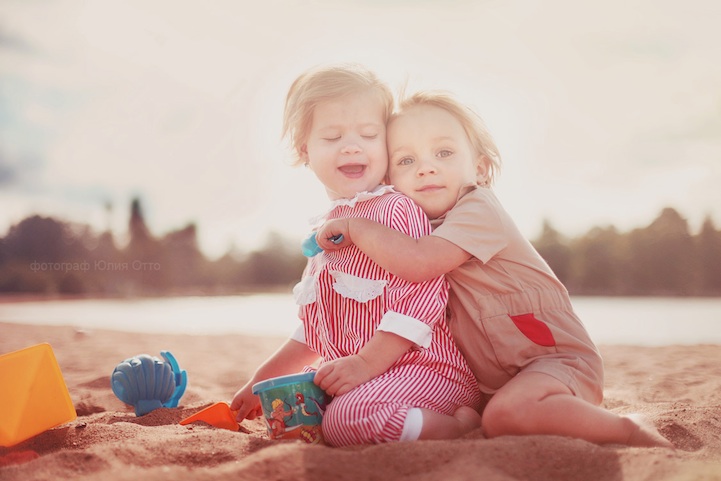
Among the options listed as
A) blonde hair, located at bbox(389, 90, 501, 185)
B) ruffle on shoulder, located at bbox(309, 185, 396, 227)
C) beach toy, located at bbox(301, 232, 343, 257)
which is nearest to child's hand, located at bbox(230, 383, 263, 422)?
beach toy, located at bbox(301, 232, 343, 257)

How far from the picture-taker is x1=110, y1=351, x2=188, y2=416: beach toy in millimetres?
2689

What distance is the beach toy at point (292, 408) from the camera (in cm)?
209

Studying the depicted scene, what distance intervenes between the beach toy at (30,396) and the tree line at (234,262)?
1460 centimetres

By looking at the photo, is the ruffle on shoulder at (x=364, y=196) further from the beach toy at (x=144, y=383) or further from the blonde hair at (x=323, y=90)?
the beach toy at (x=144, y=383)

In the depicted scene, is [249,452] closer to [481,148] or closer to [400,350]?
[400,350]

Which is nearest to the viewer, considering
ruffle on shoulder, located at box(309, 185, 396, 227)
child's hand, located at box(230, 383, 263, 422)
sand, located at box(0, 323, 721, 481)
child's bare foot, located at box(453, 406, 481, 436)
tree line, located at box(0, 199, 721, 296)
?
sand, located at box(0, 323, 721, 481)

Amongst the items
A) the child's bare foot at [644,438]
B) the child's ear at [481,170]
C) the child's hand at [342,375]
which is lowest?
the child's bare foot at [644,438]

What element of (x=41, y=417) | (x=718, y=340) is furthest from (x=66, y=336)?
(x=718, y=340)

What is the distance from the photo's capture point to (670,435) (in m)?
2.21

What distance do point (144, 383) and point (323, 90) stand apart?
147cm

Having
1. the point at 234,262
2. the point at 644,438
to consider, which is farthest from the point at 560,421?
the point at 234,262

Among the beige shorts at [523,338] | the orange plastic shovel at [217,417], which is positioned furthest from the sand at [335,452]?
the beige shorts at [523,338]

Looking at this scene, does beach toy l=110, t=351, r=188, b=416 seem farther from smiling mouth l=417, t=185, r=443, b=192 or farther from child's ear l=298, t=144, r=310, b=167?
smiling mouth l=417, t=185, r=443, b=192

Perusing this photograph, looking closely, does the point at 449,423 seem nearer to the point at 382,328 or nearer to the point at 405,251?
the point at 382,328
